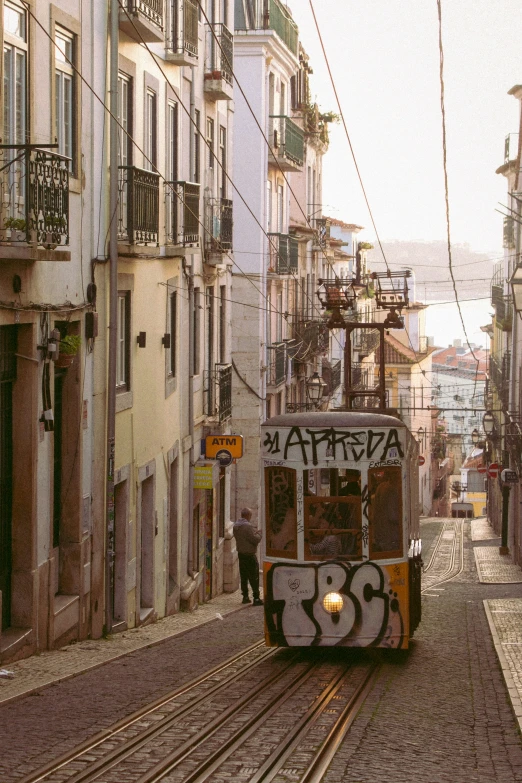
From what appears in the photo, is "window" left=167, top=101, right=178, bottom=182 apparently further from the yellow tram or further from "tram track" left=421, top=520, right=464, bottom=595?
"tram track" left=421, top=520, right=464, bottom=595

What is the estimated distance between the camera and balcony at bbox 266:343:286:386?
35.9 metres

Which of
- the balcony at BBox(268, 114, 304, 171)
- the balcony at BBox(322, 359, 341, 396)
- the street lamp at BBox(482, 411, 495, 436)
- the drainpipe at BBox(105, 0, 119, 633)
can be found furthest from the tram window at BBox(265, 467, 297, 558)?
the balcony at BBox(322, 359, 341, 396)

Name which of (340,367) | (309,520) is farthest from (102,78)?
(340,367)

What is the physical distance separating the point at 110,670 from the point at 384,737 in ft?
13.6

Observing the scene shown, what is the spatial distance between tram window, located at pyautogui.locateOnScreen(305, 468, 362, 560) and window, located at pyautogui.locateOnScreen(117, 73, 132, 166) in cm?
635

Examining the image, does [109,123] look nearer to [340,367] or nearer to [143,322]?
[143,322]

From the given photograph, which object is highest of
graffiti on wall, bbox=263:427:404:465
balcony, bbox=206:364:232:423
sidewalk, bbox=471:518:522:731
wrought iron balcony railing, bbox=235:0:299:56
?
wrought iron balcony railing, bbox=235:0:299:56

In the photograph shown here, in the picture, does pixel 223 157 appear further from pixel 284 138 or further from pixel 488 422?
pixel 488 422

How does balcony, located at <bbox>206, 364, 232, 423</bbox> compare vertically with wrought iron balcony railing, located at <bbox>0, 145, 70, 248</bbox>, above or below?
below

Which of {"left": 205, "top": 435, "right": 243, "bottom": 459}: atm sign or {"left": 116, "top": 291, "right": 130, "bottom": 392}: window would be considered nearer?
{"left": 116, "top": 291, "right": 130, "bottom": 392}: window

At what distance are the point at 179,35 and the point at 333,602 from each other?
1115 centimetres

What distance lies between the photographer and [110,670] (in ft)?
42.7

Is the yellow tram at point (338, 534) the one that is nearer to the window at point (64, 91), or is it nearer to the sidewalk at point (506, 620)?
the sidewalk at point (506, 620)

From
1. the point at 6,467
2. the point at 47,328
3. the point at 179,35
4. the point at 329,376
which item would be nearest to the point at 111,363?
the point at 47,328
